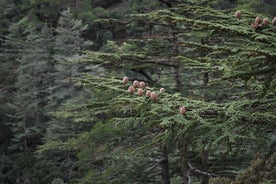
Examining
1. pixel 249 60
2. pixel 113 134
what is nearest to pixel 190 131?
pixel 249 60

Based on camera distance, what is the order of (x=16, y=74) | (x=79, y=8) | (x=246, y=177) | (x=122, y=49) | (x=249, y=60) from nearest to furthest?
(x=249, y=60), (x=246, y=177), (x=122, y=49), (x=16, y=74), (x=79, y=8)

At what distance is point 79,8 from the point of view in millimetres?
27547

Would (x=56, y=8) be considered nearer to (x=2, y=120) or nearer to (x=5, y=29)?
(x=5, y=29)

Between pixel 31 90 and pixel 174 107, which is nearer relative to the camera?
pixel 174 107

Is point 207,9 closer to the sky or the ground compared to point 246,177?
closer to the sky

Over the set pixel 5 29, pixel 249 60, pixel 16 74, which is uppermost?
pixel 249 60

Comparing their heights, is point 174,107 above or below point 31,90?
above

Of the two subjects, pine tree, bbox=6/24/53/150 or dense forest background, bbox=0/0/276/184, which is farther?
pine tree, bbox=6/24/53/150

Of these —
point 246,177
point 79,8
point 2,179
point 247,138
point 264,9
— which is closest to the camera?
point 247,138

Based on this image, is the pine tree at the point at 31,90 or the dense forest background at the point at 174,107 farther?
the pine tree at the point at 31,90

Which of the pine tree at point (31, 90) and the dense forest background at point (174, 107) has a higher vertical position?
the dense forest background at point (174, 107)

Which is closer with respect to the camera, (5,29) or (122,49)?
(122,49)

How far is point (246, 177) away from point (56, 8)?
2587cm

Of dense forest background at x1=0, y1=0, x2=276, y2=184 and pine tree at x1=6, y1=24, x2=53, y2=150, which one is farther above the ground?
dense forest background at x1=0, y1=0, x2=276, y2=184
